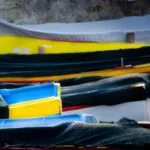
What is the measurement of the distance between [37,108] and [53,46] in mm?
2887

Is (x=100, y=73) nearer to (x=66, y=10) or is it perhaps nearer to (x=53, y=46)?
(x=53, y=46)

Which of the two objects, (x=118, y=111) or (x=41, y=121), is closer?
(x=41, y=121)

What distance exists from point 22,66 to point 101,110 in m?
1.95

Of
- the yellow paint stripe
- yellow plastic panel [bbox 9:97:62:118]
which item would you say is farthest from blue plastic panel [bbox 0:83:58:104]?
the yellow paint stripe

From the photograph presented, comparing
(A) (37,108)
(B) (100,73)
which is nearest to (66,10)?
(B) (100,73)

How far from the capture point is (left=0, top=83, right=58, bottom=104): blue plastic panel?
133 inches

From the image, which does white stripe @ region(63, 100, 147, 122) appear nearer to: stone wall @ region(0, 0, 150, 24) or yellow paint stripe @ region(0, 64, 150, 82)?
yellow paint stripe @ region(0, 64, 150, 82)

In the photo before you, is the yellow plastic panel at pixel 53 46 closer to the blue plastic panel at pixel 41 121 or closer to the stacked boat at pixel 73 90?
the stacked boat at pixel 73 90

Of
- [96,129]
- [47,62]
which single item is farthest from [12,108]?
[47,62]

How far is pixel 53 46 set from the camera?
5.99 m

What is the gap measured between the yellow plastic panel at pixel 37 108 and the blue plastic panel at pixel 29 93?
0.17m

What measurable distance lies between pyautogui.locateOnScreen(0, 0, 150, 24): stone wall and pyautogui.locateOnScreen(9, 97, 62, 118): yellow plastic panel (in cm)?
376

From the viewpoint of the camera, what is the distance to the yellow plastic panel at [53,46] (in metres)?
5.97

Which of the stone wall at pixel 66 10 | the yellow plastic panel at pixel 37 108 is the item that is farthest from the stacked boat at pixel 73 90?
the stone wall at pixel 66 10
